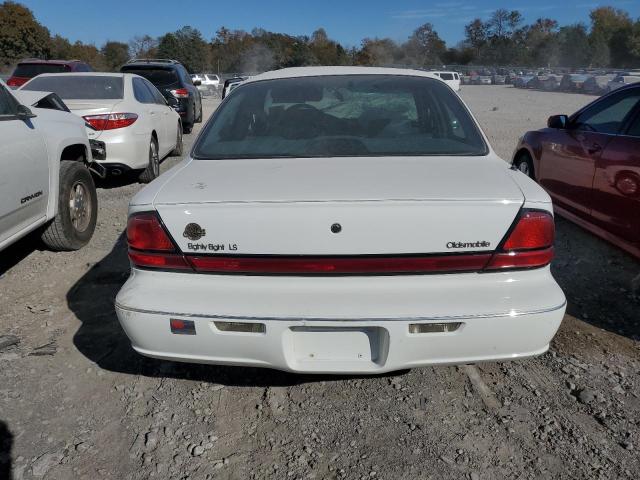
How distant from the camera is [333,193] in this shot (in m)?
2.38

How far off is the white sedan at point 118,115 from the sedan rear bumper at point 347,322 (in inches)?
196

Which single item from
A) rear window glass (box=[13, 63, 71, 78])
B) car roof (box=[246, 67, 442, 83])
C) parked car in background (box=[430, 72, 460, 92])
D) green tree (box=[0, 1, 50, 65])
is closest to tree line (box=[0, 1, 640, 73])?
green tree (box=[0, 1, 50, 65])

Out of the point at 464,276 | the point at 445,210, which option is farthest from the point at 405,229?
the point at 464,276

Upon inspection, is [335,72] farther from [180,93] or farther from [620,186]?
[180,93]

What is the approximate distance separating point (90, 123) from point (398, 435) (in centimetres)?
581

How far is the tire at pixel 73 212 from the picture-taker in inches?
187

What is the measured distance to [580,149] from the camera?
500 cm

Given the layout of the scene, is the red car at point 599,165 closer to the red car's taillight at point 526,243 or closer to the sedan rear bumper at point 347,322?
the red car's taillight at point 526,243

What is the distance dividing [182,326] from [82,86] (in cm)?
625

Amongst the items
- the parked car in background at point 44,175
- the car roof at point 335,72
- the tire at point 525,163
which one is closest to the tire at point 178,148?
the parked car in background at point 44,175

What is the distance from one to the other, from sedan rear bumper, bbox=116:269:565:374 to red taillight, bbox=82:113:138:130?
506cm

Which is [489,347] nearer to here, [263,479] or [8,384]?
[263,479]

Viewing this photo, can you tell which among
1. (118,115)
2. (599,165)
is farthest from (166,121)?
(599,165)

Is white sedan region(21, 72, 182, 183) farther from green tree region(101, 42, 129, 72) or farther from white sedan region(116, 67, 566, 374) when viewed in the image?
green tree region(101, 42, 129, 72)
